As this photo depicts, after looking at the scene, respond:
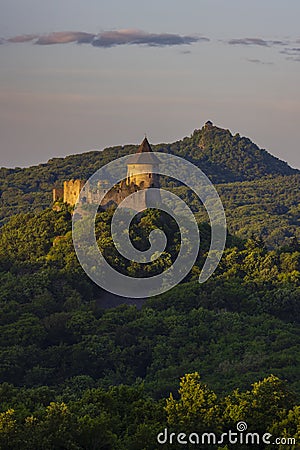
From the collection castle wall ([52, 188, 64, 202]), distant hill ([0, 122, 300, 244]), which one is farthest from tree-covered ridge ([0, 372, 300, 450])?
distant hill ([0, 122, 300, 244])

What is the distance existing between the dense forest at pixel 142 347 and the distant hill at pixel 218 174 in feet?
152

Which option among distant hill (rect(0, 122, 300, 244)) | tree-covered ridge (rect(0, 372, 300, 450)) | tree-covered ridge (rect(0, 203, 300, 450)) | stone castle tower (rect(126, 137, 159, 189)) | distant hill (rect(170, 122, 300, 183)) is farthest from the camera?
distant hill (rect(170, 122, 300, 183))

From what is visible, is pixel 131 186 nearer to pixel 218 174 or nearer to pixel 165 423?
pixel 165 423

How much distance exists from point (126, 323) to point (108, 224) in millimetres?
8974

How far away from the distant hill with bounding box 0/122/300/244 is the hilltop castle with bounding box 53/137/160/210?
42995 millimetres

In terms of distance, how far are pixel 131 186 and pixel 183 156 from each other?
82.0 meters

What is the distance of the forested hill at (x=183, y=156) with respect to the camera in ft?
364

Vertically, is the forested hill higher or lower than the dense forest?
higher

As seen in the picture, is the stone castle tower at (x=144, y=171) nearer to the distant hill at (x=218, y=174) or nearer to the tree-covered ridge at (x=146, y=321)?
the tree-covered ridge at (x=146, y=321)

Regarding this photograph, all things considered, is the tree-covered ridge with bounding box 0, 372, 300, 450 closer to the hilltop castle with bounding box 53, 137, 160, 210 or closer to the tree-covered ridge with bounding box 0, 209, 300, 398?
the tree-covered ridge with bounding box 0, 209, 300, 398

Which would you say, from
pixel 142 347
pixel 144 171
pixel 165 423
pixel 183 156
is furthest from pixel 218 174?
pixel 165 423

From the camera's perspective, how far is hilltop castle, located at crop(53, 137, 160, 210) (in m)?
52.8

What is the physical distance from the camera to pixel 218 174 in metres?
136

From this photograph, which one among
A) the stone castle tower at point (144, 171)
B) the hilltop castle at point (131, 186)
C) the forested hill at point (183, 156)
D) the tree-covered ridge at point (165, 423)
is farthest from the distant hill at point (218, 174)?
the tree-covered ridge at point (165, 423)
